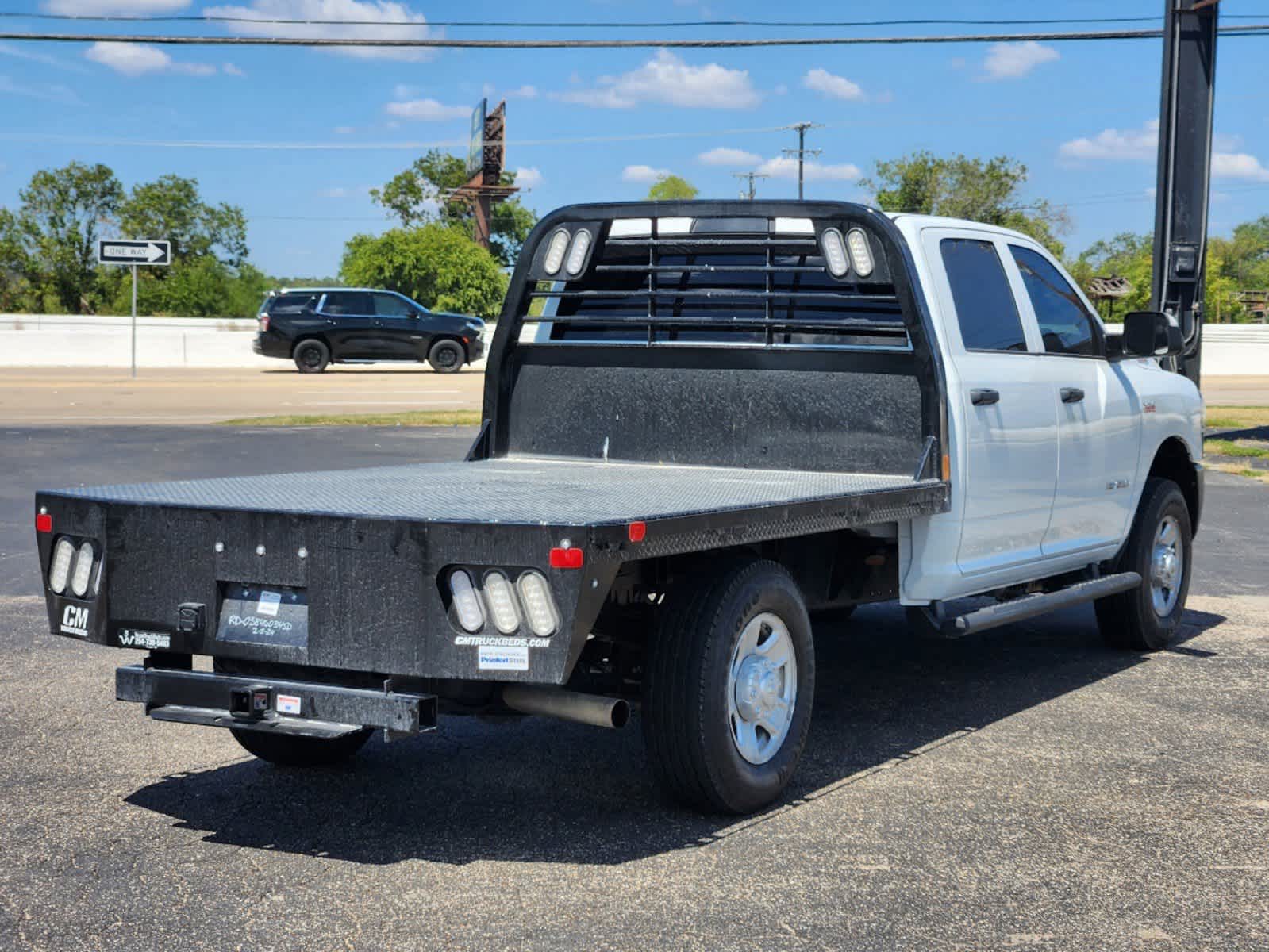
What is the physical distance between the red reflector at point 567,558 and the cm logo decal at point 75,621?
1.64 meters

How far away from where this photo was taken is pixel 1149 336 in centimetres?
739

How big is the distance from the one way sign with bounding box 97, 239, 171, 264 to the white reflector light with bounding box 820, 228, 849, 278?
26608mm

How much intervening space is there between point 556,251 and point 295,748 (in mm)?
2529

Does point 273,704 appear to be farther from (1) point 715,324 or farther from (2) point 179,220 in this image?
(2) point 179,220

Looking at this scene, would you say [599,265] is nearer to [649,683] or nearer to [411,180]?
[649,683]

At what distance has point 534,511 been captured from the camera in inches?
180

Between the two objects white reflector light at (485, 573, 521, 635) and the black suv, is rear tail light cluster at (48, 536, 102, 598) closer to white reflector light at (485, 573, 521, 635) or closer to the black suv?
white reflector light at (485, 573, 521, 635)

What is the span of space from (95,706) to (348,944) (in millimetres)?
3059

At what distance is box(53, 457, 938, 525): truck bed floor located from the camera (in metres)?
4.59

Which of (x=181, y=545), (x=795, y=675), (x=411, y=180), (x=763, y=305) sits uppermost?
(x=411, y=180)

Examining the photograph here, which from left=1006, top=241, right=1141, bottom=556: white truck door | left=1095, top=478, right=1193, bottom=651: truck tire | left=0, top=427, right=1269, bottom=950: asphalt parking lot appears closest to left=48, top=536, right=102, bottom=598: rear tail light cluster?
left=0, top=427, right=1269, bottom=950: asphalt parking lot

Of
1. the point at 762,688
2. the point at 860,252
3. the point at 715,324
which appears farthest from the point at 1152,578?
the point at 762,688

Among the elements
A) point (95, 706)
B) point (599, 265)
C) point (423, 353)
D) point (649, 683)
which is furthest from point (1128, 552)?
point (423, 353)

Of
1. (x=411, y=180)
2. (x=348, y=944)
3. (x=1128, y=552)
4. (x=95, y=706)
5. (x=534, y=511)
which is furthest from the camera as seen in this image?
(x=411, y=180)
